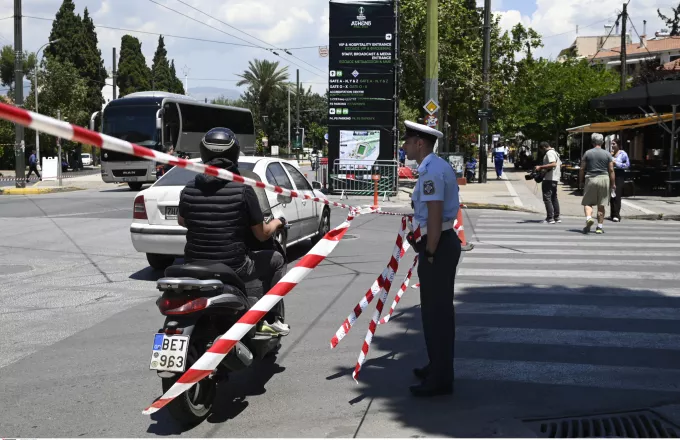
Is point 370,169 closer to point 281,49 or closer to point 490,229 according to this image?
point 490,229

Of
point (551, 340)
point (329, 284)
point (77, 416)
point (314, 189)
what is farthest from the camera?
point (314, 189)

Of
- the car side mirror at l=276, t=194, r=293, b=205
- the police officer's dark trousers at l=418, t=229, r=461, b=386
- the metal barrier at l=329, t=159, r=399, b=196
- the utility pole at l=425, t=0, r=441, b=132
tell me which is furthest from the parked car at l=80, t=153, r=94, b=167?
the police officer's dark trousers at l=418, t=229, r=461, b=386

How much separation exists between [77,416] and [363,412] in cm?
181

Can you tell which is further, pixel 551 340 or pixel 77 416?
pixel 551 340

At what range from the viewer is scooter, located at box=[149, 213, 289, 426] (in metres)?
4.23

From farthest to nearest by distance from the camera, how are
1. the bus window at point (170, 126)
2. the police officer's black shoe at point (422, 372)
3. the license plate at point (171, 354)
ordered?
the bus window at point (170, 126), the police officer's black shoe at point (422, 372), the license plate at point (171, 354)

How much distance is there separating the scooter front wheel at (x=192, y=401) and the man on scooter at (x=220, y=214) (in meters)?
0.66

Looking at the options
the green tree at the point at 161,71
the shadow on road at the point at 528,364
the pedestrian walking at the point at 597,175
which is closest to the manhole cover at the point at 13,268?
the shadow on road at the point at 528,364

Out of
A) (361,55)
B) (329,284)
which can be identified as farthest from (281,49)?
(329,284)

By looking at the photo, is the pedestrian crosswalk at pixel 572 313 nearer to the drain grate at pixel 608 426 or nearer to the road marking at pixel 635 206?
the drain grate at pixel 608 426

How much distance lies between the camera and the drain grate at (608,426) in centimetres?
433

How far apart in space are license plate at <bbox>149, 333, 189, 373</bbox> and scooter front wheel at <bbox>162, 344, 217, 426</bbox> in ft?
0.46

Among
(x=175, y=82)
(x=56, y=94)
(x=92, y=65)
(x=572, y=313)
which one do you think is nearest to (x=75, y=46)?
(x=92, y=65)

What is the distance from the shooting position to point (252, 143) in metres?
41.3
